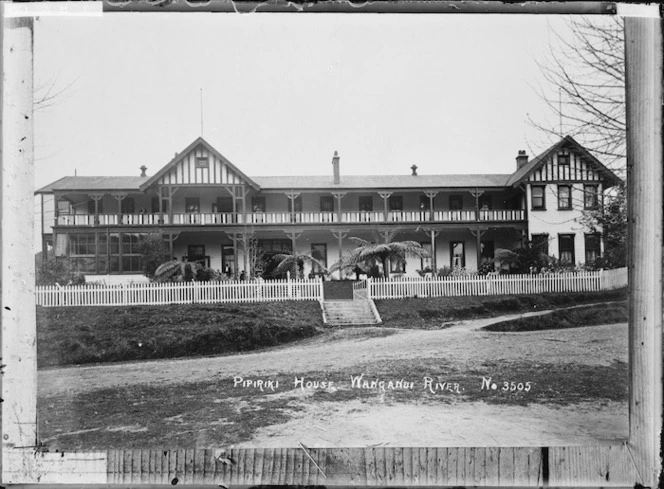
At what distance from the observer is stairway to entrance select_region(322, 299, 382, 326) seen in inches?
171

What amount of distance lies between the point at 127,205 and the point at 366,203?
10.5 ft

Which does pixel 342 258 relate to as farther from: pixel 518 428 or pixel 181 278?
pixel 518 428

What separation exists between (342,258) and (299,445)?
91.6 inches

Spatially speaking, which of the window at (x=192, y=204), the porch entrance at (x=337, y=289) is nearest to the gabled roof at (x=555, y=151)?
the porch entrance at (x=337, y=289)

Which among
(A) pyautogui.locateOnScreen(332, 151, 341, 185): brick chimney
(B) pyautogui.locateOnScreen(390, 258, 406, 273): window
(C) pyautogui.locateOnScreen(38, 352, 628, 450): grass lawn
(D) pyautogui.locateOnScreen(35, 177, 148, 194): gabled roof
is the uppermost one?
(A) pyautogui.locateOnScreen(332, 151, 341, 185): brick chimney

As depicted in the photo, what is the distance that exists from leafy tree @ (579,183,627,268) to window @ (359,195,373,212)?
2542mm

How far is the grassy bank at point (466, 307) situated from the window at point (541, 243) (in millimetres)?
529

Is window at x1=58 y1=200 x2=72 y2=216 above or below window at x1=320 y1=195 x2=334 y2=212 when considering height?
below

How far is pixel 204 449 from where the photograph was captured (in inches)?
116

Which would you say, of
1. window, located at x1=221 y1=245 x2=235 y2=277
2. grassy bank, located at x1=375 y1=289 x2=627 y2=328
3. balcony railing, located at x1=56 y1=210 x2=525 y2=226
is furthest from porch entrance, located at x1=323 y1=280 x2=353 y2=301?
window, located at x1=221 y1=245 x2=235 y2=277

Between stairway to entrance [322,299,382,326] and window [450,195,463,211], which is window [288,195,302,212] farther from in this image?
window [450,195,463,211]

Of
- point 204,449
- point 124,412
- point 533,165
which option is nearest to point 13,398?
point 124,412

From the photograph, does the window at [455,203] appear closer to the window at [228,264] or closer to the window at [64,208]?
the window at [228,264]

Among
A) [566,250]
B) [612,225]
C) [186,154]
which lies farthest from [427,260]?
[186,154]
